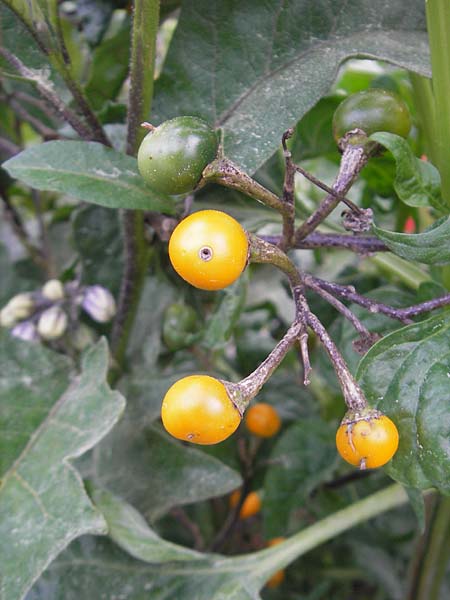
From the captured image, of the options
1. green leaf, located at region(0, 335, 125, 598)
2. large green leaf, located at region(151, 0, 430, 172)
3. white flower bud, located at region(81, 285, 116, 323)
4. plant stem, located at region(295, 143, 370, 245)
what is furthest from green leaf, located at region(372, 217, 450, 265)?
white flower bud, located at region(81, 285, 116, 323)

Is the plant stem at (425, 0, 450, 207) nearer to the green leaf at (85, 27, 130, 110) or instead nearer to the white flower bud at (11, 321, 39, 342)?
the green leaf at (85, 27, 130, 110)

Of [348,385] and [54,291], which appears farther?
[54,291]

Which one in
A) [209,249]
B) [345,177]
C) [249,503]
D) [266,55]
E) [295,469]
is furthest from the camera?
[249,503]

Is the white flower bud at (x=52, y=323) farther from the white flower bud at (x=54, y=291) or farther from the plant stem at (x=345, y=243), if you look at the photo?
the plant stem at (x=345, y=243)

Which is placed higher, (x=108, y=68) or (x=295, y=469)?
(x=108, y=68)

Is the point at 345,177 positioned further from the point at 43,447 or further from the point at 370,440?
the point at 43,447

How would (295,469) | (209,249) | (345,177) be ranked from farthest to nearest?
1. (295,469)
2. (345,177)
3. (209,249)

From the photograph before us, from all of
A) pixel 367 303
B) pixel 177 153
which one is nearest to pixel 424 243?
pixel 367 303
